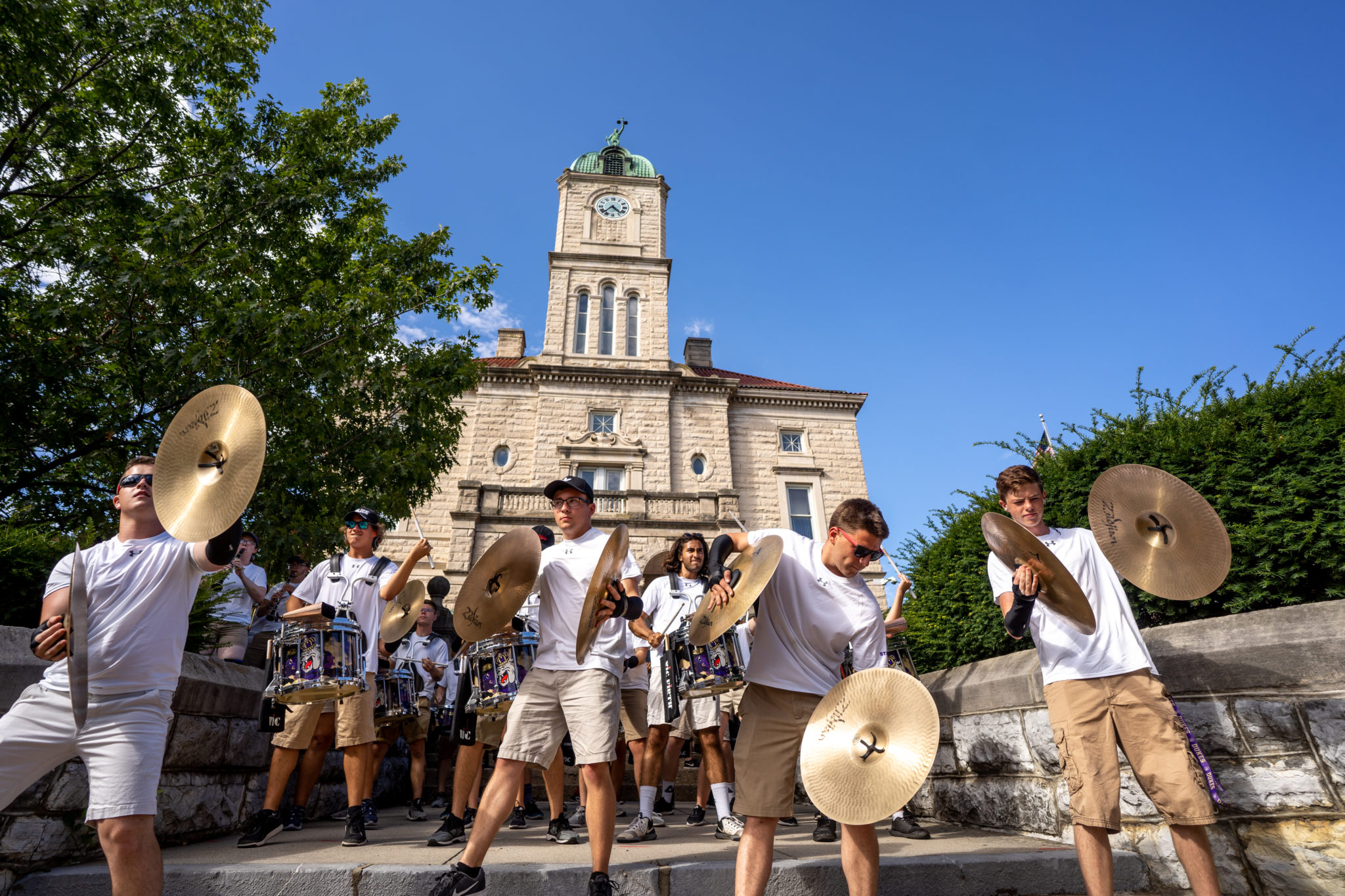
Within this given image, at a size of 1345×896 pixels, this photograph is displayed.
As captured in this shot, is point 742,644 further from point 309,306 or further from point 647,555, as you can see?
point 647,555

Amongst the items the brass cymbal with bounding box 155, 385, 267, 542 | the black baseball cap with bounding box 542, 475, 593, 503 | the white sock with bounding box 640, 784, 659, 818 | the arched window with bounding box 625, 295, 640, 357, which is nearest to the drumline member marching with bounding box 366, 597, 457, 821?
the white sock with bounding box 640, 784, 659, 818

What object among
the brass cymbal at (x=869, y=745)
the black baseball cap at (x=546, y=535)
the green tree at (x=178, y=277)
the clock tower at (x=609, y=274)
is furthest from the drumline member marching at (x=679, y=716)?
the clock tower at (x=609, y=274)

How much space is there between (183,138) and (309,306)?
8.74 feet

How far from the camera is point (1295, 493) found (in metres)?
3.71

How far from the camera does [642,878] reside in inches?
134

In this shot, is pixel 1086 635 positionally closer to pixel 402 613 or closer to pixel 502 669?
pixel 502 669

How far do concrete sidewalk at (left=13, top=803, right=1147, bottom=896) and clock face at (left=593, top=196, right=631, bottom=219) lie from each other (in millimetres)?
25156

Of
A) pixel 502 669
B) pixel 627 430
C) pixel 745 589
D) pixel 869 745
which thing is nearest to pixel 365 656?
pixel 502 669

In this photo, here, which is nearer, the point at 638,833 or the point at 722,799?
the point at 638,833

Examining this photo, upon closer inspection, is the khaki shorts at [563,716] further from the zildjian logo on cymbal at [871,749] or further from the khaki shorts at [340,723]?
the khaki shorts at [340,723]

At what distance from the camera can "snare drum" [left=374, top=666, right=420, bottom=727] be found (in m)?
5.33

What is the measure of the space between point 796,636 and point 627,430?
19.3 meters

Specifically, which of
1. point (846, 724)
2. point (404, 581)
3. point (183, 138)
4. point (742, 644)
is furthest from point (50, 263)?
point (846, 724)

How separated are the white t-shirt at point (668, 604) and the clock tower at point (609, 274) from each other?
17929mm
